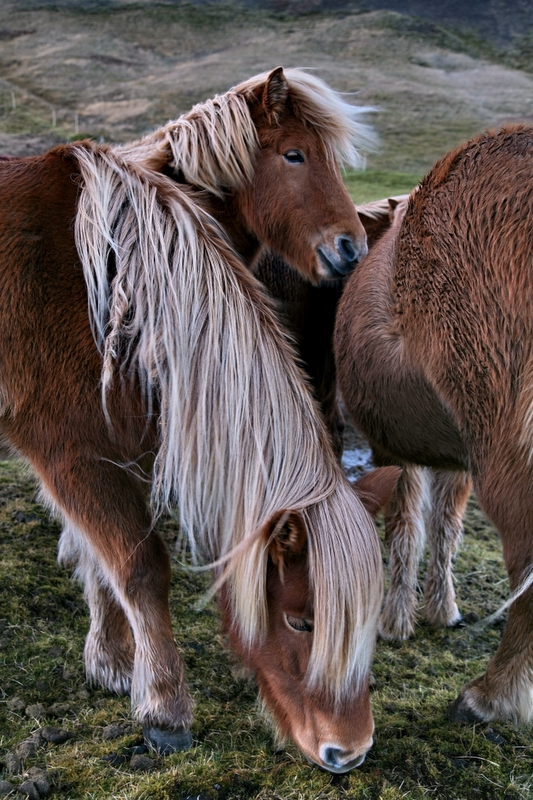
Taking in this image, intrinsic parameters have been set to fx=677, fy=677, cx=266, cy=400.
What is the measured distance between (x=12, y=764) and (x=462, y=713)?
172cm

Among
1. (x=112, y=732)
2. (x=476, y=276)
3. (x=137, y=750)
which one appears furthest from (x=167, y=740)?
(x=476, y=276)

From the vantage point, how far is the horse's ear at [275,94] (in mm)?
3414

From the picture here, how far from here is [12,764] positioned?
235 cm

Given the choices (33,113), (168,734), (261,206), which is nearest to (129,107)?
(33,113)

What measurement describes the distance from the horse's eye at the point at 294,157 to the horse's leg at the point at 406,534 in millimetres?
1753

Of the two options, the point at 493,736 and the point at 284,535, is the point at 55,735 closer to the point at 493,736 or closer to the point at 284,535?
the point at 284,535

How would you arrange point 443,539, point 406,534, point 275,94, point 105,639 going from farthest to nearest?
point 443,539 < point 406,534 < point 275,94 < point 105,639

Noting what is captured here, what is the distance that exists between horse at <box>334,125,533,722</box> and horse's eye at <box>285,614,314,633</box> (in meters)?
0.74

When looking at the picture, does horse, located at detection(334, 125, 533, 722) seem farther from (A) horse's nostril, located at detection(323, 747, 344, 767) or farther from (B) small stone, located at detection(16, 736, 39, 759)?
(B) small stone, located at detection(16, 736, 39, 759)

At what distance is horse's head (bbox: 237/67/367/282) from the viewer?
3.50 metres

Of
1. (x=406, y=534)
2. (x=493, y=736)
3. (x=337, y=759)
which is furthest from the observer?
(x=406, y=534)

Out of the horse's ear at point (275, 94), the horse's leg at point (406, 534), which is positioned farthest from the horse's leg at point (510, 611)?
the horse's ear at point (275, 94)

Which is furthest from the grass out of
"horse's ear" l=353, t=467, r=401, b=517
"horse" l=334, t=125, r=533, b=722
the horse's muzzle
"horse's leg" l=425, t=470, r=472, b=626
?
the horse's muzzle

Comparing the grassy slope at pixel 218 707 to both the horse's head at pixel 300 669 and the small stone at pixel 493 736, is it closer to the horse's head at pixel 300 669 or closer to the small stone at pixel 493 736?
the small stone at pixel 493 736
